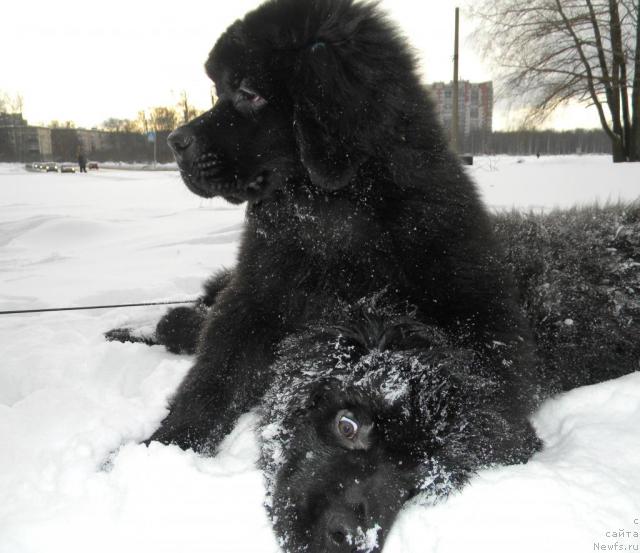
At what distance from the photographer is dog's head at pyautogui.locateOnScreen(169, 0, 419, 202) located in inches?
83.9

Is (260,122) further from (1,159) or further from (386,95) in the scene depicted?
(1,159)

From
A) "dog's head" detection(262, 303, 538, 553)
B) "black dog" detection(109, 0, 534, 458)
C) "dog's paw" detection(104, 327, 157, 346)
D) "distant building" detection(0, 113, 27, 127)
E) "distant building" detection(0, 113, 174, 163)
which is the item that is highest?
"distant building" detection(0, 113, 27, 127)

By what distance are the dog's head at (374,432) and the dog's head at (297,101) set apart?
2.44 feet

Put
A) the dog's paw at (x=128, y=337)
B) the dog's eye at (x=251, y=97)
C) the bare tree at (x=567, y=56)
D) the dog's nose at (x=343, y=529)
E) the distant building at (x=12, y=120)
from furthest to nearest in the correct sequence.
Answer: the distant building at (x=12, y=120)
the bare tree at (x=567, y=56)
the dog's paw at (x=128, y=337)
the dog's eye at (x=251, y=97)
the dog's nose at (x=343, y=529)

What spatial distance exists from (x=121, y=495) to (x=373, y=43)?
2051 millimetres

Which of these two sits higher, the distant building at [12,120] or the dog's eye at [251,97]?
the distant building at [12,120]

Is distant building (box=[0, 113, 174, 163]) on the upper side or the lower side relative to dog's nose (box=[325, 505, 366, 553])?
upper

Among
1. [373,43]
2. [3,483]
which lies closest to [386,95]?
[373,43]

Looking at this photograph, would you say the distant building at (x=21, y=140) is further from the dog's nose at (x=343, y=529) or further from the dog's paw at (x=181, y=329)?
the dog's nose at (x=343, y=529)

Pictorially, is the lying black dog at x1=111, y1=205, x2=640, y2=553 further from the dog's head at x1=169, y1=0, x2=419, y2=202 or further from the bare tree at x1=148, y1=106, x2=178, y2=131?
the bare tree at x1=148, y1=106, x2=178, y2=131

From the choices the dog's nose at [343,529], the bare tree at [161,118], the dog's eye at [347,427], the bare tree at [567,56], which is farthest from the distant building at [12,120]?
the dog's nose at [343,529]

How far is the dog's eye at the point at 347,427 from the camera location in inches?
64.5

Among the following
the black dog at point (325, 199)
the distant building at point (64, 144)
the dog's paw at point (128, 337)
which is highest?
the distant building at point (64, 144)

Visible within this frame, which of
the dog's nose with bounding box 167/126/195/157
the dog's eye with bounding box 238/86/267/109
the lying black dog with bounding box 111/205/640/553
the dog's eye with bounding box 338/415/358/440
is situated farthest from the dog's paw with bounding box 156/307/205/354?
the dog's eye with bounding box 338/415/358/440
